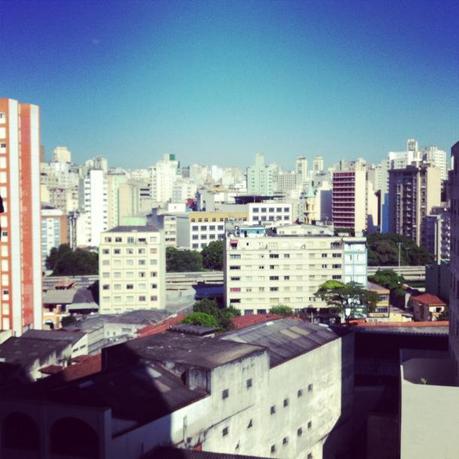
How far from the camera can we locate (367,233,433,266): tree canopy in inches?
2015

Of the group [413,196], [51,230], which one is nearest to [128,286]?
[51,230]

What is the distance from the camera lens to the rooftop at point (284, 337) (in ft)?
54.7

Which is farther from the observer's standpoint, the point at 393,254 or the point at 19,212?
the point at 393,254

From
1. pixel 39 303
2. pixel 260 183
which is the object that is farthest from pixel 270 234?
pixel 260 183

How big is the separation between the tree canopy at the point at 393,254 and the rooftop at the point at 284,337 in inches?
1295

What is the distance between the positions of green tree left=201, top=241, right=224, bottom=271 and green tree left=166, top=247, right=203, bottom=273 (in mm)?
862

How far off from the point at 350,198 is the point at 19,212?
44426mm

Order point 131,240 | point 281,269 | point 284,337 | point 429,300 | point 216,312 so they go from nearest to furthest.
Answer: point 284,337
point 216,312
point 429,300
point 131,240
point 281,269

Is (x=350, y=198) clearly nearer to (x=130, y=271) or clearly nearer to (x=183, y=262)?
(x=183, y=262)

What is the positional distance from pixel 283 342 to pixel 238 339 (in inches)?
47.2

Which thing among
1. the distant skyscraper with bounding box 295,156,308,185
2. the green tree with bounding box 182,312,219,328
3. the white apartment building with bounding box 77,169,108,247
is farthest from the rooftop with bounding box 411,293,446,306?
the distant skyscraper with bounding box 295,156,308,185

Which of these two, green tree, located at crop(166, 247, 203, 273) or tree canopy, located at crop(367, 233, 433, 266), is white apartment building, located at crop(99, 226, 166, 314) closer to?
green tree, located at crop(166, 247, 203, 273)

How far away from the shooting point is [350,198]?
217 feet

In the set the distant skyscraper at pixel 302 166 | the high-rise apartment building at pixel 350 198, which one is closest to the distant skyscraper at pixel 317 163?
the distant skyscraper at pixel 302 166
